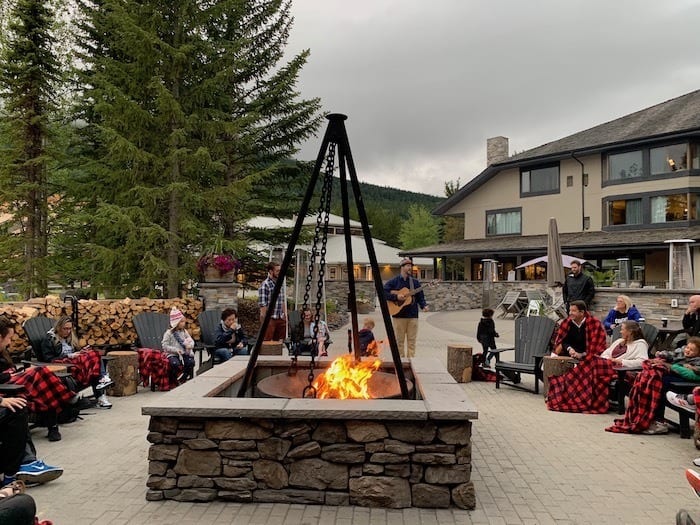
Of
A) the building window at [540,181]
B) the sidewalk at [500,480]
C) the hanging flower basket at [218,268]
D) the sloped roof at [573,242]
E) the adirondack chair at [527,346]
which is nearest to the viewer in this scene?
the sidewalk at [500,480]

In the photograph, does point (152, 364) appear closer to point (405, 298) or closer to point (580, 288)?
point (405, 298)

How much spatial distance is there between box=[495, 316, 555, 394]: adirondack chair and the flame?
3.00 metres

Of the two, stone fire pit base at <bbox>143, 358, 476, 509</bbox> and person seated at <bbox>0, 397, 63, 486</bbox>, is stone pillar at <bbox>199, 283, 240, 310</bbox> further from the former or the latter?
stone fire pit base at <bbox>143, 358, 476, 509</bbox>

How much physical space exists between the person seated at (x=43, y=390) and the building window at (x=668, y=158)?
81.3 feet

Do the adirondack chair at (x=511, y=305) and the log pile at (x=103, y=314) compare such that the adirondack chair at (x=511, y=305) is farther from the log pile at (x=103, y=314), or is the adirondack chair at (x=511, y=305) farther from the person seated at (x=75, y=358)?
the person seated at (x=75, y=358)

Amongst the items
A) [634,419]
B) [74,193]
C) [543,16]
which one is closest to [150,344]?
[634,419]

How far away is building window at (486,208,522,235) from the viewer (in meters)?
28.2

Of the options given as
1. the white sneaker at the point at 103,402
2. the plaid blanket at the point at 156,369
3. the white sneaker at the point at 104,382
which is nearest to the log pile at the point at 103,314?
the plaid blanket at the point at 156,369

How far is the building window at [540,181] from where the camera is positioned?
2641cm

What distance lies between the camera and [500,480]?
14.0 feet

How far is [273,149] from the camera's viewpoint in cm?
1709

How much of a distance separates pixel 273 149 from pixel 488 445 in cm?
1367

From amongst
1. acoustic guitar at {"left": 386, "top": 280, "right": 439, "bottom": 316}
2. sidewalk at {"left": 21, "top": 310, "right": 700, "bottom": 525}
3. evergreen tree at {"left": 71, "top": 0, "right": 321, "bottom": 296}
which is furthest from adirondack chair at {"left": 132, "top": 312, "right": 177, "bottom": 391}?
evergreen tree at {"left": 71, "top": 0, "right": 321, "bottom": 296}

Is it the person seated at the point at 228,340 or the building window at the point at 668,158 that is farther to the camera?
the building window at the point at 668,158
